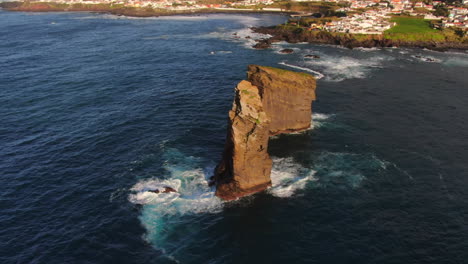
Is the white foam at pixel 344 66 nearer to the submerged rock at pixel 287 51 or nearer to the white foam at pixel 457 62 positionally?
the submerged rock at pixel 287 51

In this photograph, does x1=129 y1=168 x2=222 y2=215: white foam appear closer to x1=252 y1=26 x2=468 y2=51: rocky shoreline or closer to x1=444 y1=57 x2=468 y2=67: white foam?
x1=252 y1=26 x2=468 y2=51: rocky shoreline

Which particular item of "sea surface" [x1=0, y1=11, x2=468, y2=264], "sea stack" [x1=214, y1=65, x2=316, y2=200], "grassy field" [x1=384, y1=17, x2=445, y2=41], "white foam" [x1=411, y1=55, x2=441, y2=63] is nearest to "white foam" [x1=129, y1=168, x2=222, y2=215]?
"sea surface" [x1=0, y1=11, x2=468, y2=264]

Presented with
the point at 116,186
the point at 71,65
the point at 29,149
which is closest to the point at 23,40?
the point at 71,65

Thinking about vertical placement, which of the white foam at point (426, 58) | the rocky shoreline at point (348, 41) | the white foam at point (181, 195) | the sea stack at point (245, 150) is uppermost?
the rocky shoreline at point (348, 41)

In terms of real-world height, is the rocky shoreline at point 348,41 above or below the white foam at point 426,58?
above

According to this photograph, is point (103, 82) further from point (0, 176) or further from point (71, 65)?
Result: point (0, 176)

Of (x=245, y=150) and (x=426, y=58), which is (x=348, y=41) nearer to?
(x=426, y=58)

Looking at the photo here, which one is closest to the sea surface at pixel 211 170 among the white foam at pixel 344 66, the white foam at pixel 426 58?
the white foam at pixel 344 66
